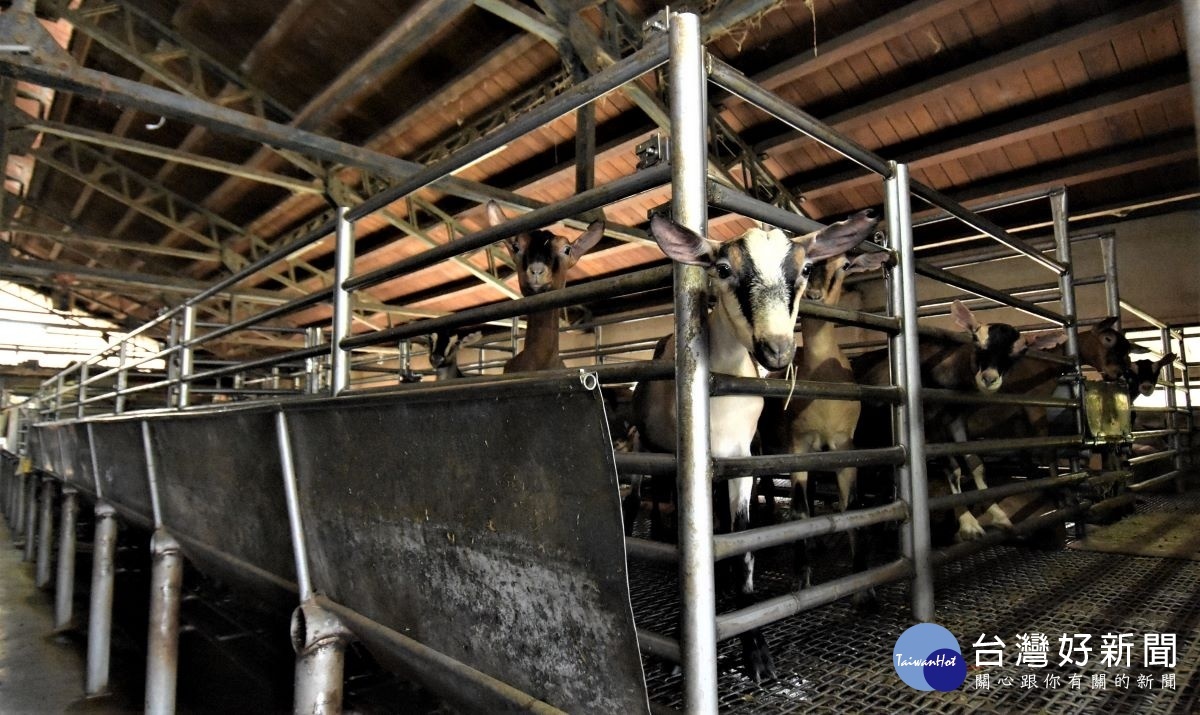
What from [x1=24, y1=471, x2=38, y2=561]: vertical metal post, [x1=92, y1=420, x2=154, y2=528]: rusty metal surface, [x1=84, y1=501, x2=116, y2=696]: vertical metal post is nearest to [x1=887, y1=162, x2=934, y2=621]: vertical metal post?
[x1=92, y1=420, x2=154, y2=528]: rusty metal surface

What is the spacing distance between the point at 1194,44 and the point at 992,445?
5.23 feet

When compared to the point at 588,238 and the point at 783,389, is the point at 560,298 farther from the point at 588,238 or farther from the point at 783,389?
the point at 588,238

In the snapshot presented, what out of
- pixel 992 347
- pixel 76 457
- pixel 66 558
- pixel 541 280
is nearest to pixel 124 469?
pixel 76 457

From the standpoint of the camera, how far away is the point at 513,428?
1.32 m

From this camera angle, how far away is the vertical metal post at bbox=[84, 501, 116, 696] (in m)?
4.30

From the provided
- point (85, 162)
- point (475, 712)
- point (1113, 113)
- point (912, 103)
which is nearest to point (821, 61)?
point (912, 103)

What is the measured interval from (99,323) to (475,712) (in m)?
26.0

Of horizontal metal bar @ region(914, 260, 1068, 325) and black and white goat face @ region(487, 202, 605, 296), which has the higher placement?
black and white goat face @ region(487, 202, 605, 296)

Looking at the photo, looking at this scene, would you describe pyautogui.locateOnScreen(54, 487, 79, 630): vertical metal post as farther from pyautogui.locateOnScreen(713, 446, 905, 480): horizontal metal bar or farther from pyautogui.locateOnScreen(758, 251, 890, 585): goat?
pyautogui.locateOnScreen(713, 446, 905, 480): horizontal metal bar

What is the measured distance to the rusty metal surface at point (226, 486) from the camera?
235 centimetres

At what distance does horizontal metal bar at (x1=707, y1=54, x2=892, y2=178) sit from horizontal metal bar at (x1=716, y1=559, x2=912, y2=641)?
1.21 meters

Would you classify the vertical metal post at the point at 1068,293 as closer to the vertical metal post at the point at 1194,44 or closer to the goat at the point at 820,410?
the goat at the point at 820,410

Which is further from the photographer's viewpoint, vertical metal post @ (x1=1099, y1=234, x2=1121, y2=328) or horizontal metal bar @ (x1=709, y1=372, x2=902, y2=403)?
vertical metal post @ (x1=1099, y1=234, x2=1121, y2=328)

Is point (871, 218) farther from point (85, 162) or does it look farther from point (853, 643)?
point (85, 162)
